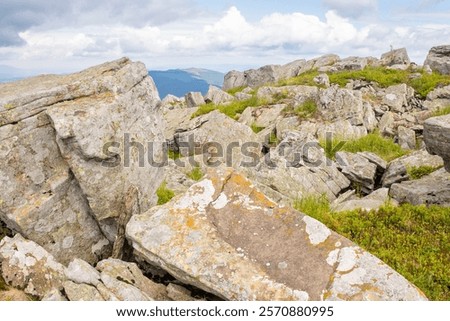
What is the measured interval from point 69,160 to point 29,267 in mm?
2519

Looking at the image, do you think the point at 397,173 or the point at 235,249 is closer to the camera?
the point at 235,249

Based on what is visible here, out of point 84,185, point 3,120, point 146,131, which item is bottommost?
point 84,185

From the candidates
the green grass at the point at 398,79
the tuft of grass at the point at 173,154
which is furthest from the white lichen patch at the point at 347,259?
the green grass at the point at 398,79

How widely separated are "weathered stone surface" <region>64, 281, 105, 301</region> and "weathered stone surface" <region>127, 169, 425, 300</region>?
1.36 metres

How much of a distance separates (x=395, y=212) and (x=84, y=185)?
9.19 meters

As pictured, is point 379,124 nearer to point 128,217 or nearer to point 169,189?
point 169,189

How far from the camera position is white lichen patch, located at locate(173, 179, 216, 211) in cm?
950

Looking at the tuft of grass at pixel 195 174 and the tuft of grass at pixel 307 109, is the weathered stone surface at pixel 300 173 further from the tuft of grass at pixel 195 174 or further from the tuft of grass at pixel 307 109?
the tuft of grass at pixel 307 109

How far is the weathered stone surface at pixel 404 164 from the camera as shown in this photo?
16108 millimetres

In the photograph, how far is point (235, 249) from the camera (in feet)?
27.5

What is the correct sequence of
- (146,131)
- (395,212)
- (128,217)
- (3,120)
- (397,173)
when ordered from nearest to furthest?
1. (3,120)
2. (128,217)
3. (146,131)
4. (395,212)
5. (397,173)

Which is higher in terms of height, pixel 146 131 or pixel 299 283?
pixel 146 131

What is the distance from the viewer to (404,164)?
55.4ft

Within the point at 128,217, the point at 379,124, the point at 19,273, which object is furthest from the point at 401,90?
the point at 19,273
